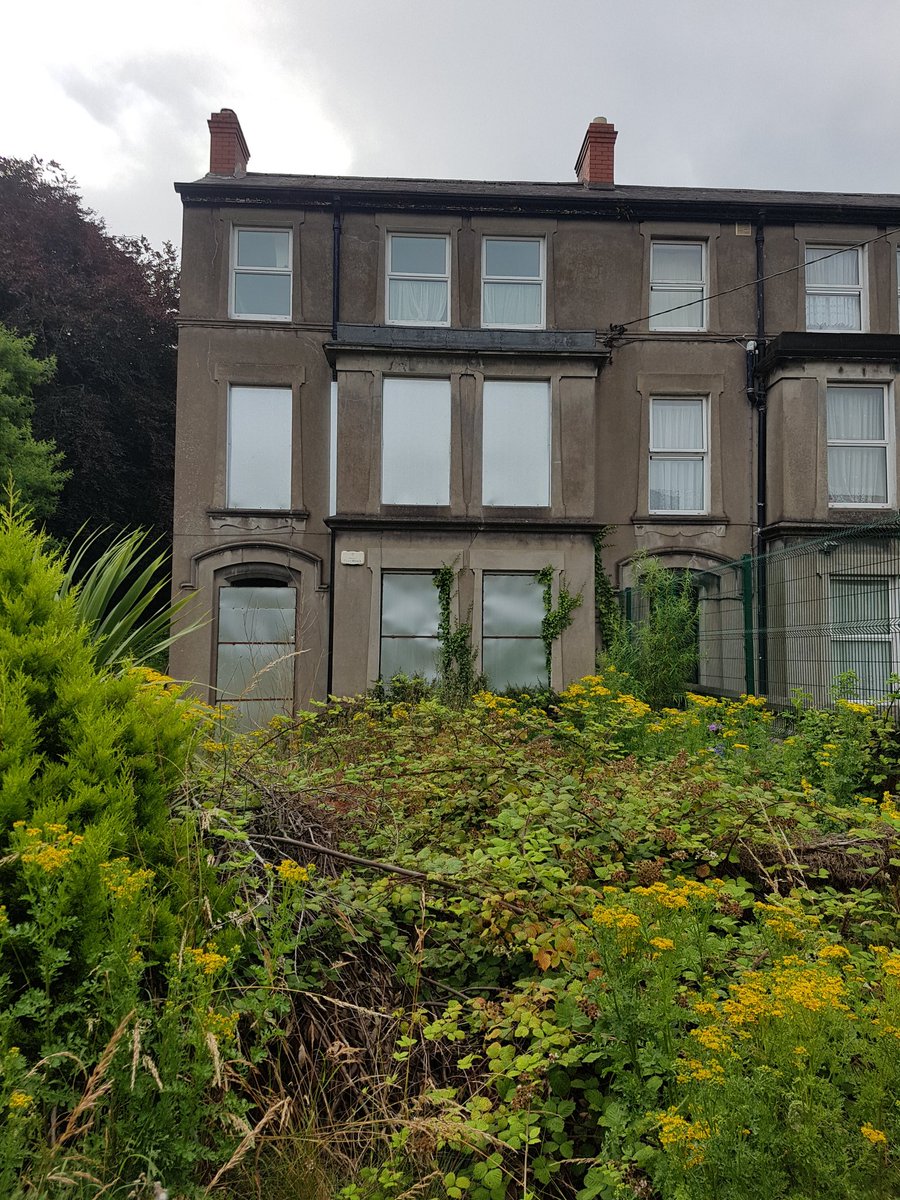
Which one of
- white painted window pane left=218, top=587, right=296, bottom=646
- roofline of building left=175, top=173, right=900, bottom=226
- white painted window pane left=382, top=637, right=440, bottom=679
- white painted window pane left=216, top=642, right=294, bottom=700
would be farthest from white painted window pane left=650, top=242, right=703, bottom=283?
white painted window pane left=216, top=642, right=294, bottom=700

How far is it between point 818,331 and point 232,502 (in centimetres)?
1155

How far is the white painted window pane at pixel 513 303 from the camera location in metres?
14.0

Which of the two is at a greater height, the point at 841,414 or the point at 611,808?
the point at 841,414

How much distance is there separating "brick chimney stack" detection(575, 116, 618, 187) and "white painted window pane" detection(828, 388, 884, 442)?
6.11m

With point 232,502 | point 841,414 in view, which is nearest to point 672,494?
point 841,414

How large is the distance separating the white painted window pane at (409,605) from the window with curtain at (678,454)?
465 cm

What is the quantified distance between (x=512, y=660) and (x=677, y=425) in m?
5.68

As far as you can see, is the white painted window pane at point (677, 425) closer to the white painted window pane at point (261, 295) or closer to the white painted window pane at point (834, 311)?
the white painted window pane at point (834, 311)

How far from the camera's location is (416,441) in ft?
42.4

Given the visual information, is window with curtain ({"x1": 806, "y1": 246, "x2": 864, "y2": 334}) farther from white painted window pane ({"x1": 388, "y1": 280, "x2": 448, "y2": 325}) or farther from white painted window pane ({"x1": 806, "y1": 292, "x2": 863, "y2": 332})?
white painted window pane ({"x1": 388, "y1": 280, "x2": 448, "y2": 325})

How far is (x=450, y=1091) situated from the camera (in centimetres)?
206

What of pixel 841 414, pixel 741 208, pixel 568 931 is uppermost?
pixel 741 208

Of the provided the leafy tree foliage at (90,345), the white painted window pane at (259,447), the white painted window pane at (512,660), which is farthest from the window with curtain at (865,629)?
the leafy tree foliage at (90,345)

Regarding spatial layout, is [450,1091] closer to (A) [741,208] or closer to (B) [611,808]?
(B) [611,808]
